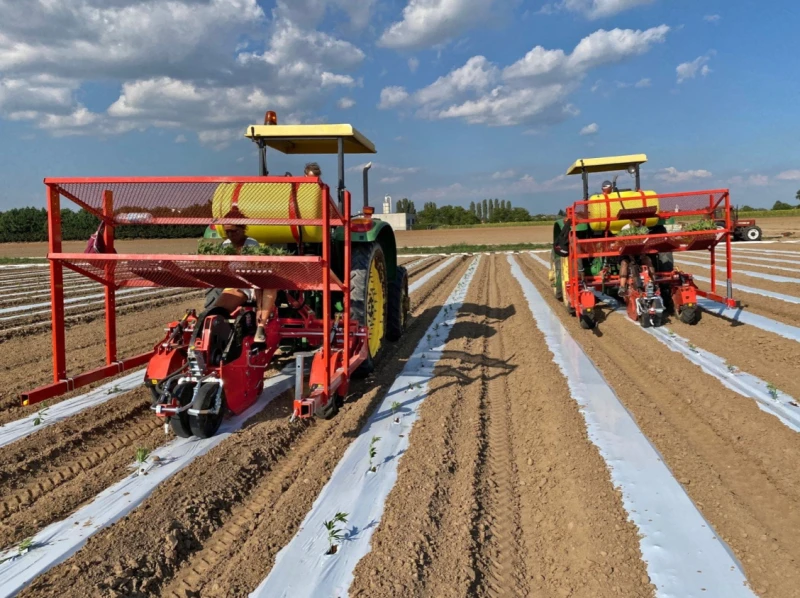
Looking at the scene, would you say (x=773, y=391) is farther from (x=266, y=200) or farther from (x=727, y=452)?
(x=266, y=200)

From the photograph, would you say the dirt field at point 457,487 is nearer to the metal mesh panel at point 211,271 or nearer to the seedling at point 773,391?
the seedling at point 773,391

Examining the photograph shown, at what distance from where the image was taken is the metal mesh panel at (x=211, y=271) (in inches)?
133

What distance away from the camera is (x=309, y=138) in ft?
17.0

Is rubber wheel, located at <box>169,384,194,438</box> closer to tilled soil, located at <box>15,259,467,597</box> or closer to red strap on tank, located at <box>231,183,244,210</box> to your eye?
tilled soil, located at <box>15,259,467,597</box>

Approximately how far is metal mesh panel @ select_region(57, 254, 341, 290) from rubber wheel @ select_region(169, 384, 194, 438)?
0.74 m

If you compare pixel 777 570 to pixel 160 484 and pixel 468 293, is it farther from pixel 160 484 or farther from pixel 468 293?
pixel 468 293

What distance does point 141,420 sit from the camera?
388 centimetres

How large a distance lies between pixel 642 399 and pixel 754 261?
13.3 meters

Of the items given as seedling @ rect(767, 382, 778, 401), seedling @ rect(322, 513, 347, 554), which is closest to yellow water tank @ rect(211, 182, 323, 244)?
seedling @ rect(322, 513, 347, 554)

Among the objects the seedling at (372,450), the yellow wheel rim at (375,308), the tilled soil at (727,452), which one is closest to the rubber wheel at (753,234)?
the tilled soil at (727,452)

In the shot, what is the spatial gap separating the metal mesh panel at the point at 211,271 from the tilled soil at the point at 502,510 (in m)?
1.23

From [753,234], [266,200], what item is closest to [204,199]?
[266,200]

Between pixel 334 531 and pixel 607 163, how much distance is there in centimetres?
741

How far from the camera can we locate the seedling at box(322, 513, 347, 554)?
7.56 feet
